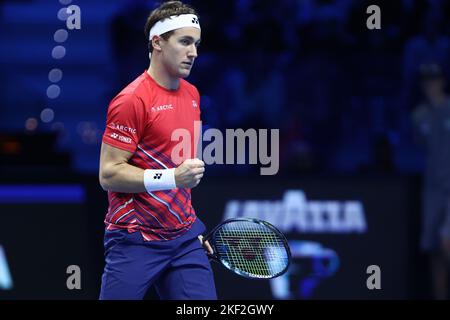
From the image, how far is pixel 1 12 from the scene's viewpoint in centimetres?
823

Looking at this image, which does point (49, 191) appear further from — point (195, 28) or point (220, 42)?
point (195, 28)

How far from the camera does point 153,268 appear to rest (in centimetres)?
388

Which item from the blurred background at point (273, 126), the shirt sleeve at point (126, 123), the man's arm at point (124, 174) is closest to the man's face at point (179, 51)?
the shirt sleeve at point (126, 123)

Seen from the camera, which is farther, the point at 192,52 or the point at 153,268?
the point at 192,52

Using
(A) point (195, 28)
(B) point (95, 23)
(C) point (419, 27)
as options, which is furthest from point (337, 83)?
(A) point (195, 28)

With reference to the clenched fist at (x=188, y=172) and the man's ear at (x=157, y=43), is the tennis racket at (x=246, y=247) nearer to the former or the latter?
the clenched fist at (x=188, y=172)

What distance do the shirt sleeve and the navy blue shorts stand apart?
14.5 inches

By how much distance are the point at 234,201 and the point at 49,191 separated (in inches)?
49.2

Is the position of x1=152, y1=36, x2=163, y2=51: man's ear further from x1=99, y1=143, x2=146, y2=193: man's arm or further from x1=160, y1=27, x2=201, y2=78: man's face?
x1=99, y1=143, x2=146, y2=193: man's arm

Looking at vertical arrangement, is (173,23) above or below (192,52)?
above

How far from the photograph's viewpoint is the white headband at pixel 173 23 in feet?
13.3

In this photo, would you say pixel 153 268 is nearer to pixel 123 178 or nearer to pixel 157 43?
pixel 123 178

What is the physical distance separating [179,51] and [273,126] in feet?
10.5

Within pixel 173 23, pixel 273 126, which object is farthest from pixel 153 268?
pixel 273 126
